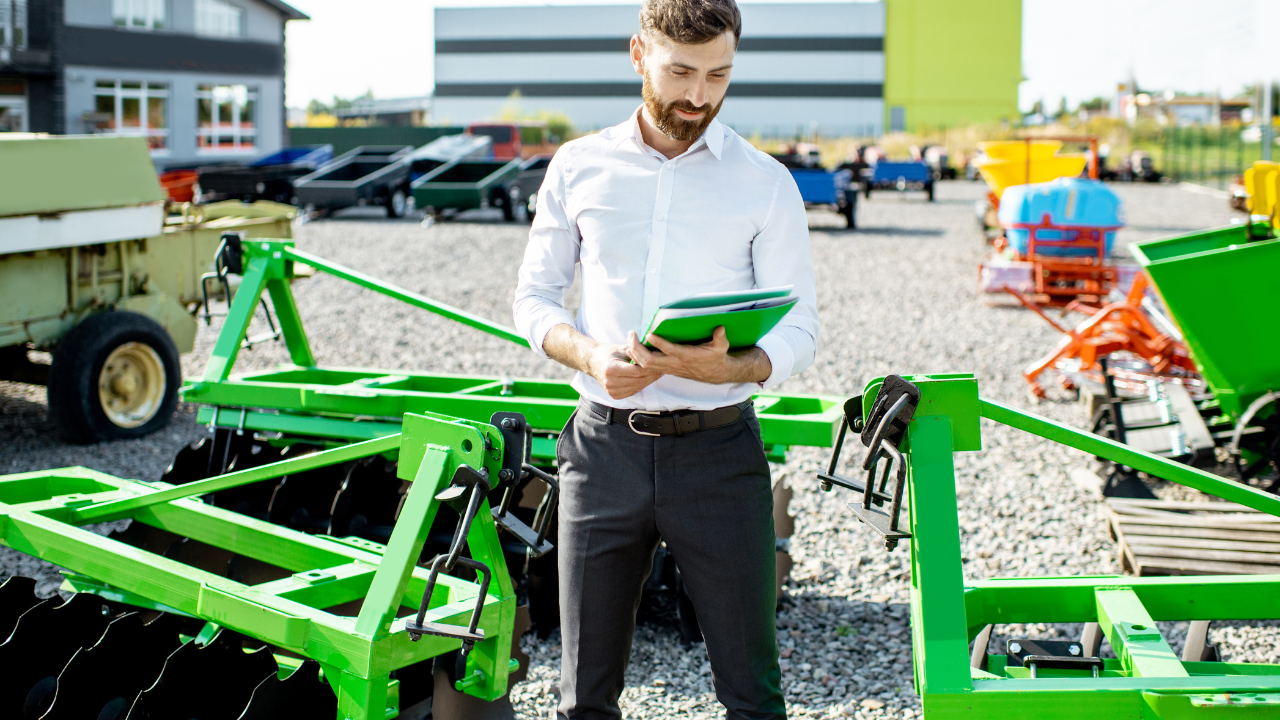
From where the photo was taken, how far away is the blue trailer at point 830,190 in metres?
17.9

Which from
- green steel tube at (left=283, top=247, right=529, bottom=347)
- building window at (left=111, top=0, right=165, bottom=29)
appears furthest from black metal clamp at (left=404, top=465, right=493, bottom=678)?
building window at (left=111, top=0, right=165, bottom=29)

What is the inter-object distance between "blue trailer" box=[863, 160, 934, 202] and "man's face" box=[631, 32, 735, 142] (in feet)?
76.3

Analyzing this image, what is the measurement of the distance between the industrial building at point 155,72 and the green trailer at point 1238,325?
90.1 ft

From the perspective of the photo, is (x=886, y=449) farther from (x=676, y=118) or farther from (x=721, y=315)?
(x=676, y=118)

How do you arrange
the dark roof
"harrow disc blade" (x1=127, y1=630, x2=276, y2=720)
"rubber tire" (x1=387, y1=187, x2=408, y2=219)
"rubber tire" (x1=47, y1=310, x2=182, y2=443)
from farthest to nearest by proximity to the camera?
the dark roof, "rubber tire" (x1=387, y1=187, x2=408, y2=219), "rubber tire" (x1=47, y1=310, x2=182, y2=443), "harrow disc blade" (x1=127, y1=630, x2=276, y2=720)

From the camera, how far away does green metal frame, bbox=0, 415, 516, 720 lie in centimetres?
237

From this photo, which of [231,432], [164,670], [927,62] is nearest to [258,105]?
[231,432]

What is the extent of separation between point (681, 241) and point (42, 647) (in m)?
2.16

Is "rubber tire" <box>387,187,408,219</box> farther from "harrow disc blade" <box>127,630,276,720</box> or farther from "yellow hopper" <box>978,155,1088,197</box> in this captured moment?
"harrow disc blade" <box>127,630,276,720</box>

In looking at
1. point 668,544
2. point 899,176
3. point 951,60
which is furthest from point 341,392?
point 951,60

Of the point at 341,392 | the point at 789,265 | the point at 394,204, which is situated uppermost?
the point at 394,204

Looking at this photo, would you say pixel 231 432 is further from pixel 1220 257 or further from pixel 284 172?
pixel 284 172

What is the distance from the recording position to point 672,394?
7.22 feet

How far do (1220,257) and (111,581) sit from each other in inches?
185
